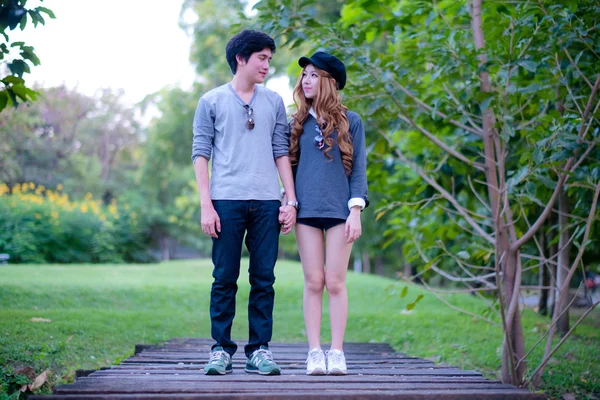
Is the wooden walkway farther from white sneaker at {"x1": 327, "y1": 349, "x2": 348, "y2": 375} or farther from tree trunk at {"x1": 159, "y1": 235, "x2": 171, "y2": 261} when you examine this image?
tree trunk at {"x1": 159, "y1": 235, "x2": 171, "y2": 261}

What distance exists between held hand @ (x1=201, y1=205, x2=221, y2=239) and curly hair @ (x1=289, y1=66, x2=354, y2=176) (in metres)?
0.60

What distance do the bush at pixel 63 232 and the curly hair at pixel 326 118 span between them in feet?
30.3

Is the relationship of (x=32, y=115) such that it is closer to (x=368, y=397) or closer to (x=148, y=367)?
(x=148, y=367)

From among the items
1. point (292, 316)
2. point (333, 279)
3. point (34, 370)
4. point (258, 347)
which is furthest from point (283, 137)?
point (292, 316)

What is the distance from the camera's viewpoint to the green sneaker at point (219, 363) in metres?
3.57

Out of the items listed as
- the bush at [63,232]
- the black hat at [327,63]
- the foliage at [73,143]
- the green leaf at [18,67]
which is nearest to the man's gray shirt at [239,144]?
the black hat at [327,63]

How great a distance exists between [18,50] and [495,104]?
3.40 metres

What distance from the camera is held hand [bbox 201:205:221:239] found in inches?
141

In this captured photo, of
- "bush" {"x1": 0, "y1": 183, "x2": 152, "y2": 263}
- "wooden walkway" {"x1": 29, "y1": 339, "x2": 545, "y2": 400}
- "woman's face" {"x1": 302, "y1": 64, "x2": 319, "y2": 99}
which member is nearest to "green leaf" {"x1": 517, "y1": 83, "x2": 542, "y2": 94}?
"woman's face" {"x1": 302, "y1": 64, "x2": 319, "y2": 99}

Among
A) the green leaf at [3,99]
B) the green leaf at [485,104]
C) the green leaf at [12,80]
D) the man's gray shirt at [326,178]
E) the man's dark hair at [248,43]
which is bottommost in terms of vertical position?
the man's gray shirt at [326,178]

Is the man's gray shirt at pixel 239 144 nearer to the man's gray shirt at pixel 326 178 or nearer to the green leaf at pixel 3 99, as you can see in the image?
the man's gray shirt at pixel 326 178

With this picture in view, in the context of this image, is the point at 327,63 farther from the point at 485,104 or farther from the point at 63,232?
the point at 63,232

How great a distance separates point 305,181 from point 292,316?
4.65 m

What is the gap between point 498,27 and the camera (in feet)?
16.0
